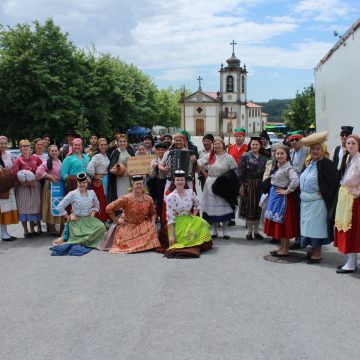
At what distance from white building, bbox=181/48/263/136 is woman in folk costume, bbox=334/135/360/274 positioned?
272ft

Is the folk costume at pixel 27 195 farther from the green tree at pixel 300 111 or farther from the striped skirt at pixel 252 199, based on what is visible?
the green tree at pixel 300 111

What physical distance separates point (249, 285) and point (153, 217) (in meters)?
2.48

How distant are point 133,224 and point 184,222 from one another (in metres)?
0.82

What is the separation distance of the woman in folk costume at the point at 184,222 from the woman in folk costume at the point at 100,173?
6.27 ft

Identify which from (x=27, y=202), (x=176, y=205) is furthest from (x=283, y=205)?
(x=27, y=202)

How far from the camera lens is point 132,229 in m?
7.74

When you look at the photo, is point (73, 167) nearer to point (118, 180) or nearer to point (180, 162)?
point (118, 180)

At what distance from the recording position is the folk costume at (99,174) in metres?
9.00

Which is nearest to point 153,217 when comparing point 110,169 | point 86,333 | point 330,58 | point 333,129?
point 110,169

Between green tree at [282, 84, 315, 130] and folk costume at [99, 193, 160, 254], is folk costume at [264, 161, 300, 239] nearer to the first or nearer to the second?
folk costume at [99, 193, 160, 254]

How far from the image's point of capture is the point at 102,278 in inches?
242

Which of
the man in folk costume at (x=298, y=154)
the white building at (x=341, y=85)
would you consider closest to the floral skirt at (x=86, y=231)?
the man in folk costume at (x=298, y=154)

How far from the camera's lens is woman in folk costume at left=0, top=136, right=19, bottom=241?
8.50 metres

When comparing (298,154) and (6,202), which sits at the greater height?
(298,154)
